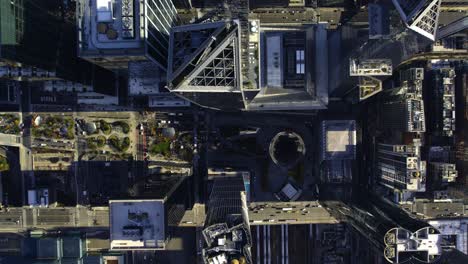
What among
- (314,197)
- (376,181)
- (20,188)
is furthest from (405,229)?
(20,188)

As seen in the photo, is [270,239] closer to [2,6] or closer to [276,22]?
[276,22]

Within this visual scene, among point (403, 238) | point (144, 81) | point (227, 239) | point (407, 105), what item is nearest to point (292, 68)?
point (407, 105)

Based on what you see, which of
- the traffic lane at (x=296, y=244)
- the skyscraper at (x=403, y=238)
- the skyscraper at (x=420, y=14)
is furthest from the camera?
the traffic lane at (x=296, y=244)

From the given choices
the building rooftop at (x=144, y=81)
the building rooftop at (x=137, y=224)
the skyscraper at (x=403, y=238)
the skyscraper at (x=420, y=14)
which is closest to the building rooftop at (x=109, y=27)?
the building rooftop at (x=144, y=81)

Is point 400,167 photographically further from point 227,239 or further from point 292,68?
point 227,239

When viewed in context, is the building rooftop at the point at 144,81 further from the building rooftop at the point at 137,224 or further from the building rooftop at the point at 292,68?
the building rooftop at the point at 137,224

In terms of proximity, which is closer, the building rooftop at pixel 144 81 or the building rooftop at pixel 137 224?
the building rooftop at pixel 137 224

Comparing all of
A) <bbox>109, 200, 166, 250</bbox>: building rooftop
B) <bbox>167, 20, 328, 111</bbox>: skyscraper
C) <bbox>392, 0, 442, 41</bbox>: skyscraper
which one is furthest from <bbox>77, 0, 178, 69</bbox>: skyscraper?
<bbox>392, 0, 442, 41</bbox>: skyscraper
